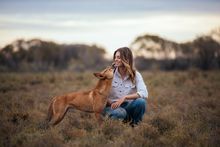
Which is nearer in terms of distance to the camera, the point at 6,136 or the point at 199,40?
the point at 6,136

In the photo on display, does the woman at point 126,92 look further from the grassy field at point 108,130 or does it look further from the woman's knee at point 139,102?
the grassy field at point 108,130

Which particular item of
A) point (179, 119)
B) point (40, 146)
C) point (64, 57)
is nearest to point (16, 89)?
point (179, 119)

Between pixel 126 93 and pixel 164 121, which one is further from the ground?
pixel 126 93

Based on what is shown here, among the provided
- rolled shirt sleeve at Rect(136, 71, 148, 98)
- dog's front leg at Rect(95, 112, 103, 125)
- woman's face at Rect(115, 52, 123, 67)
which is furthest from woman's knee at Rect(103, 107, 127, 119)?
woman's face at Rect(115, 52, 123, 67)

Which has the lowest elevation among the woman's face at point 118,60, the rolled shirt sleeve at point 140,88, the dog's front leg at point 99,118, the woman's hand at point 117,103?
the dog's front leg at point 99,118

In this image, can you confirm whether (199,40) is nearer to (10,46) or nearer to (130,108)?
(10,46)

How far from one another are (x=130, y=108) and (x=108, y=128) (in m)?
0.93

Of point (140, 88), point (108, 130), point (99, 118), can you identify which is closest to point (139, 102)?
point (140, 88)

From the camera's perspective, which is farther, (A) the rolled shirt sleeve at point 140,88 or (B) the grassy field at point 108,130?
(A) the rolled shirt sleeve at point 140,88

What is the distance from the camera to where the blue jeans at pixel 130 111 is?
901 centimetres

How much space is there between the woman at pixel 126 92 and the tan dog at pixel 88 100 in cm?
27

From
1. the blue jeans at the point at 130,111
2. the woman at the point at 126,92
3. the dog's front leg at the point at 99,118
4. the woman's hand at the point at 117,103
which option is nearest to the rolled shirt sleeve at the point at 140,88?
the woman at the point at 126,92

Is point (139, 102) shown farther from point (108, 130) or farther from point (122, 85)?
point (108, 130)

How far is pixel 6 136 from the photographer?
826cm
